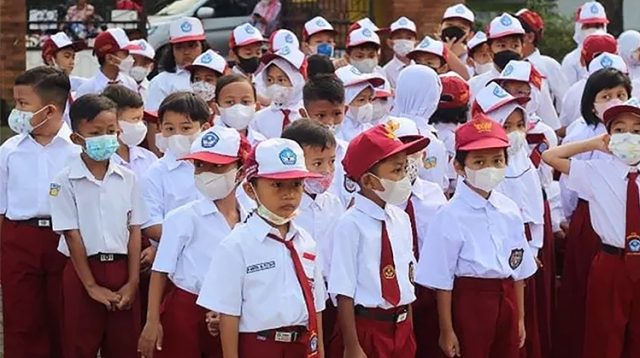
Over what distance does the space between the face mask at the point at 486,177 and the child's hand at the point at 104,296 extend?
1892mm

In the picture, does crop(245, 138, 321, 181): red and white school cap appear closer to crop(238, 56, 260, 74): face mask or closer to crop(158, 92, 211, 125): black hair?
crop(158, 92, 211, 125): black hair

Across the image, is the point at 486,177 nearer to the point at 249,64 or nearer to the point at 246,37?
the point at 249,64

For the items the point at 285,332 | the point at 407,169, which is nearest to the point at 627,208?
the point at 407,169

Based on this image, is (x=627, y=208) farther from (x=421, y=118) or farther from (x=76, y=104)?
(x=76, y=104)

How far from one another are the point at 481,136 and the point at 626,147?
97 cm

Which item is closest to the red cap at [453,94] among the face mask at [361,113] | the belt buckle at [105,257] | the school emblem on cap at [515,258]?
the face mask at [361,113]

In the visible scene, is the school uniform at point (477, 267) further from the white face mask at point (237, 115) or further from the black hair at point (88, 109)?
the black hair at point (88, 109)

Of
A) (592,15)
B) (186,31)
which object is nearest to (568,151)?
(186,31)

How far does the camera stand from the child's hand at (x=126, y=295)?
Answer: 639 cm

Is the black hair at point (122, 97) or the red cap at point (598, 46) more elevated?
the red cap at point (598, 46)

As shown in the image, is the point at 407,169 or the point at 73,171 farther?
the point at 73,171

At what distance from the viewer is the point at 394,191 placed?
18.9 ft

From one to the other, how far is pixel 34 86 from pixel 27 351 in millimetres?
1471

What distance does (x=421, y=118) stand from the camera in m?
7.44
